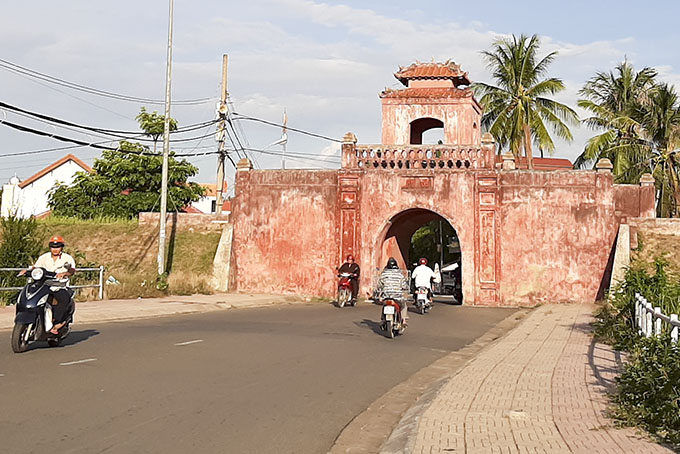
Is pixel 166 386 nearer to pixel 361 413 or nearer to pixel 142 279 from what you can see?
pixel 361 413

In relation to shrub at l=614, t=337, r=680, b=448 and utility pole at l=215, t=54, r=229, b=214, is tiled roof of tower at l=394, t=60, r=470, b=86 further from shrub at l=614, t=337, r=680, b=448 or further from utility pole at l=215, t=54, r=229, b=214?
shrub at l=614, t=337, r=680, b=448

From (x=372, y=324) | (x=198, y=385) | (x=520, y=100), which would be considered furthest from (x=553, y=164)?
(x=198, y=385)

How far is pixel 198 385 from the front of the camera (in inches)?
365

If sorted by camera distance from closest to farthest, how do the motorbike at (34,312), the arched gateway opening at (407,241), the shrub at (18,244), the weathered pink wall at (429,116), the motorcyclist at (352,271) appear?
the motorbike at (34,312), the shrub at (18,244), the motorcyclist at (352,271), the arched gateway opening at (407,241), the weathered pink wall at (429,116)

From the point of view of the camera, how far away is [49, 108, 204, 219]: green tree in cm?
4609

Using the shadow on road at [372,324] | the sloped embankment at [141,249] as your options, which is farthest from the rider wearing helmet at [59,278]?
the sloped embankment at [141,249]

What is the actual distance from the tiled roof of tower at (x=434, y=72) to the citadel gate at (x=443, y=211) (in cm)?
7

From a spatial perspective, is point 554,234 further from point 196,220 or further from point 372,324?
point 196,220

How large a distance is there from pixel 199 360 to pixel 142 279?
50.1 ft

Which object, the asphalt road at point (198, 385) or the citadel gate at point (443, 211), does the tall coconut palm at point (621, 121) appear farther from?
the asphalt road at point (198, 385)

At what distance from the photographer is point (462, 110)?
3150 centimetres

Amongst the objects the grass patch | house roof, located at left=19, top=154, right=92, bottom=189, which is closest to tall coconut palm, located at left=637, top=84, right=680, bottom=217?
the grass patch

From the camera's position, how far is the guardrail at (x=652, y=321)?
320 inches

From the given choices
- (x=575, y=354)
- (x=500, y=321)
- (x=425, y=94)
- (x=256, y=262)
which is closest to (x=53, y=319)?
(x=575, y=354)
